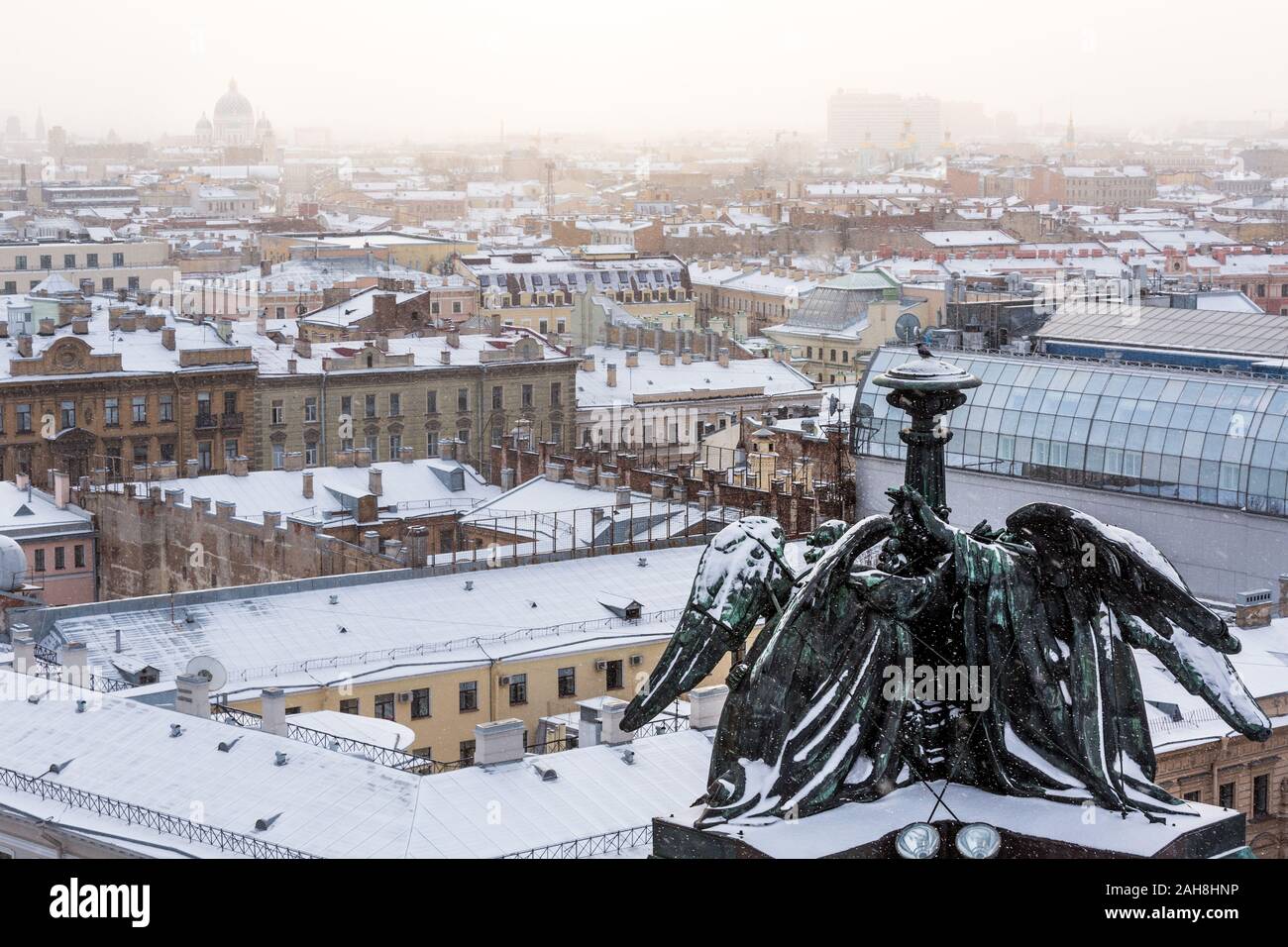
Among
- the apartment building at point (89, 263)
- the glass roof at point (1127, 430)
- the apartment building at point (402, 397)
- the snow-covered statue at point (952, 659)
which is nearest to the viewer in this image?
the snow-covered statue at point (952, 659)

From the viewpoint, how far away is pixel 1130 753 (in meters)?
9.90

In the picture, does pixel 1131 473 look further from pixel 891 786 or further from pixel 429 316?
pixel 429 316

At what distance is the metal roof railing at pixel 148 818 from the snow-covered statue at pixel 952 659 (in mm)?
6210

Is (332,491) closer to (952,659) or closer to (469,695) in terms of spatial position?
(469,695)

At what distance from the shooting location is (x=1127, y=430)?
26.0 m

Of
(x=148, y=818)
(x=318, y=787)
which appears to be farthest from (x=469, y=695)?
(x=148, y=818)

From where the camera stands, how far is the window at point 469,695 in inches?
891

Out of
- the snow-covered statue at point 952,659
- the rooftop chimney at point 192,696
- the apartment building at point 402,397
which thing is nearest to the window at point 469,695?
the rooftop chimney at point 192,696

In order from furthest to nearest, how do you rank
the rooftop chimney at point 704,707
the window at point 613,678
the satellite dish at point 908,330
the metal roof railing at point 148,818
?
the satellite dish at point 908,330
the window at point 613,678
the rooftop chimney at point 704,707
the metal roof railing at point 148,818

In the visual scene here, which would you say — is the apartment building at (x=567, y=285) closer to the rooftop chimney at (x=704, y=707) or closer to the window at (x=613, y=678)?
the window at (x=613, y=678)

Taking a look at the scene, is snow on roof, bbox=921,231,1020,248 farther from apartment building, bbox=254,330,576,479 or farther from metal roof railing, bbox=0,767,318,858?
metal roof railing, bbox=0,767,318,858

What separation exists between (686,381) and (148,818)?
30.1m

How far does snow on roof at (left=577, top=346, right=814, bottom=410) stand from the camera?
45.2 metres
